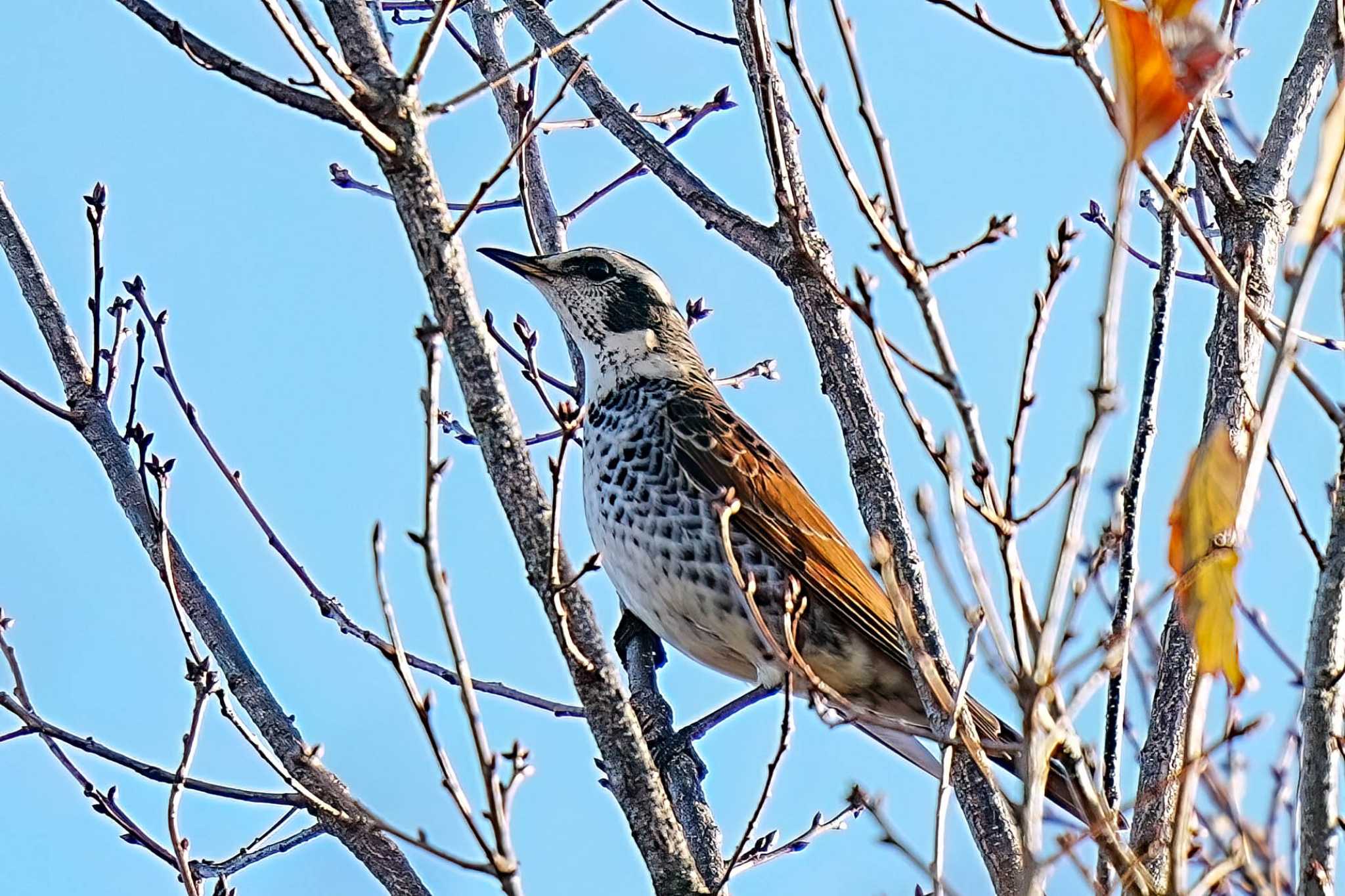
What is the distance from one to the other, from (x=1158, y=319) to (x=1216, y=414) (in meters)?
0.37

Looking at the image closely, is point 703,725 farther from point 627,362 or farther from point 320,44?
point 320,44

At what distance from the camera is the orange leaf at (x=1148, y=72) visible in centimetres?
251

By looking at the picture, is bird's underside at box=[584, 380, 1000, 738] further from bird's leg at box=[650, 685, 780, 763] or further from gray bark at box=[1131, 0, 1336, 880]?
gray bark at box=[1131, 0, 1336, 880]

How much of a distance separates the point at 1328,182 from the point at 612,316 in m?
3.83

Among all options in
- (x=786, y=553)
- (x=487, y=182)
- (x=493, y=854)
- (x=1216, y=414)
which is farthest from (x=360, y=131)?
(x=786, y=553)

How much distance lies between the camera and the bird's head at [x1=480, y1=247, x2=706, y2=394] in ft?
20.2

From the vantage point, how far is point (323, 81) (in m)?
3.12

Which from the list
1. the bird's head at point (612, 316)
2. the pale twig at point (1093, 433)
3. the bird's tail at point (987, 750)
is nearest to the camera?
the pale twig at point (1093, 433)

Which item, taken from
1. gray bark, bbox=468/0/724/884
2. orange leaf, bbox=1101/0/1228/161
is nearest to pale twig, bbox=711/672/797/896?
gray bark, bbox=468/0/724/884

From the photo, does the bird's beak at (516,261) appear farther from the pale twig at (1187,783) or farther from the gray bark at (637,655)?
the pale twig at (1187,783)

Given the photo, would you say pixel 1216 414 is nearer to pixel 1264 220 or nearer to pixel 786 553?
pixel 1264 220

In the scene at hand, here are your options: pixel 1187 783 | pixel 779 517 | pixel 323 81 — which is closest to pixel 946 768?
pixel 1187 783

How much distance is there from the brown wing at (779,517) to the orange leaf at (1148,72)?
318 centimetres

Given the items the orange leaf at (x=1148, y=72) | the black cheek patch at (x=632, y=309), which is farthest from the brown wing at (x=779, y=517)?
the orange leaf at (x=1148, y=72)
